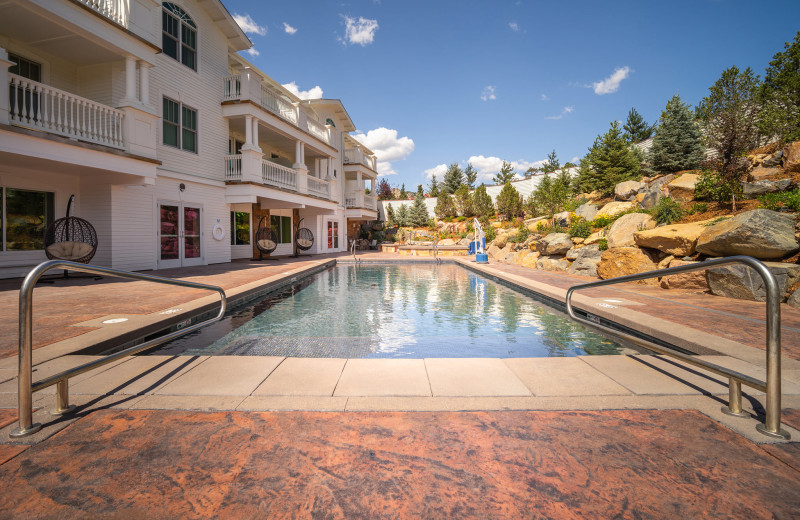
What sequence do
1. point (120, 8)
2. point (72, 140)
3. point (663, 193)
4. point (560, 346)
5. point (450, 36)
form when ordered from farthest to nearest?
point (450, 36) → point (663, 193) → point (120, 8) → point (72, 140) → point (560, 346)

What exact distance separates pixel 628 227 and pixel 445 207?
21.9 metres

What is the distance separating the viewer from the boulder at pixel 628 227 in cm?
1008

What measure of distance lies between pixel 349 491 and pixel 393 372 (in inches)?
59.0

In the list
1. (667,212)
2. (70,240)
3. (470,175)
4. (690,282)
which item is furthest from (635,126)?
(70,240)

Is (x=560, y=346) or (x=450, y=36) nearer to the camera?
(x=560, y=346)

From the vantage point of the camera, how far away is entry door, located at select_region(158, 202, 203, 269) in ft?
36.3

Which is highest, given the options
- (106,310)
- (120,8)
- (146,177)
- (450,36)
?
(450,36)

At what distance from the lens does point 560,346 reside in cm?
475

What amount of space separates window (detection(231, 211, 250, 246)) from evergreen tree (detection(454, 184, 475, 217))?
1960cm

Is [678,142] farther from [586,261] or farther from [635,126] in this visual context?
[635,126]

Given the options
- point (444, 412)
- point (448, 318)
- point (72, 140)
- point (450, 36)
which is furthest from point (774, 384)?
point (450, 36)

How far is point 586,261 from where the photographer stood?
10.9m

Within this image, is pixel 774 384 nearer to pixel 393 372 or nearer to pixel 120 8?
pixel 393 372

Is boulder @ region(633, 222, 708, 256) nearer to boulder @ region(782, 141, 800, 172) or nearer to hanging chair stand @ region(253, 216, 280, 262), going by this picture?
boulder @ region(782, 141, 800, 172)
